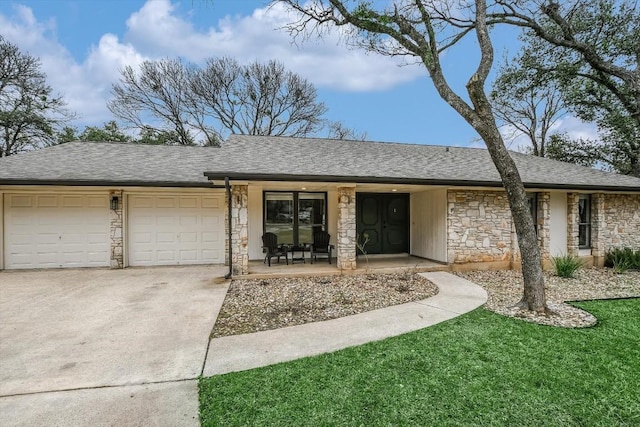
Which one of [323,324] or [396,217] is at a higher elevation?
[396,217]

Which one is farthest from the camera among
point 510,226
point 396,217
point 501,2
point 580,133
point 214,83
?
point 214,83

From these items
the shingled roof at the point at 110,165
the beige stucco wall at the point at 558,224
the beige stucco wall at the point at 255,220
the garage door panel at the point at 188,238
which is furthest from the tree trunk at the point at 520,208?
the garage door panel at the point at 188,238

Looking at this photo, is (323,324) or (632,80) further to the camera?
(632,80)

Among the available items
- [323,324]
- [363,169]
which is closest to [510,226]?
[363,169]

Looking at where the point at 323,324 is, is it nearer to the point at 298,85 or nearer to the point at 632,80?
the point at 632,80

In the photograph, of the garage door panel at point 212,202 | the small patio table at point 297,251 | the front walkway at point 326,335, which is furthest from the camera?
the garage door panel at point 212,202

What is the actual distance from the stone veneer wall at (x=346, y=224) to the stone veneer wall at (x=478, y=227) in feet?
8.77

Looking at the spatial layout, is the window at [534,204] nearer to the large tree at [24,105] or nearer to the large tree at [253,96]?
the large tree at [253,96]

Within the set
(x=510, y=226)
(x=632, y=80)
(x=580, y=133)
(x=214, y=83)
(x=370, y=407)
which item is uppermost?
(x=214, y=83)

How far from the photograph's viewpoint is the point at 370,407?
8.72ft

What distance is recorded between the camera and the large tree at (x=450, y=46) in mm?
5117

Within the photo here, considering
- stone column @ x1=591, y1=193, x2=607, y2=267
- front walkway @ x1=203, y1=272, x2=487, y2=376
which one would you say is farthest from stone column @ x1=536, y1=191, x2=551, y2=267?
front walkway @ x1=203, y1=272, x2=487, y2=376

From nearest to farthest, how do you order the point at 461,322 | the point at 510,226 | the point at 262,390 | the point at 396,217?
1. the point at 262,390
2. the point at 461,322
3. the point at 510,226
4. the point at 396,217

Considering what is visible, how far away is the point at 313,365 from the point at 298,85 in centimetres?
2102
